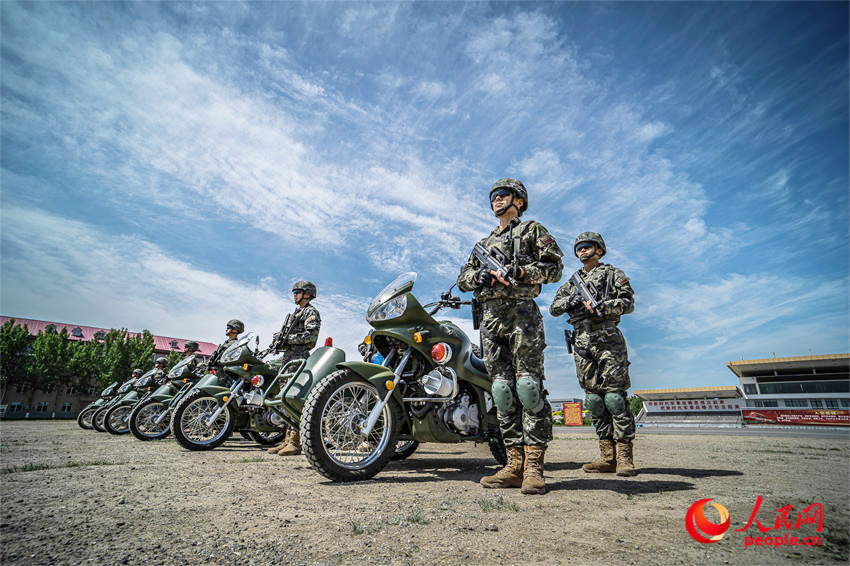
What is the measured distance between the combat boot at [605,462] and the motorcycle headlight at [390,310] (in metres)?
2.54

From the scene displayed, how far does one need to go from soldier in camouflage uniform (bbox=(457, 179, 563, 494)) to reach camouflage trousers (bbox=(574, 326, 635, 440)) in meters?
1.04

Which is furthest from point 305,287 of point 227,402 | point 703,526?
point 703,526

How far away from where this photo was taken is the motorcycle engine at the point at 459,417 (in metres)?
3.50

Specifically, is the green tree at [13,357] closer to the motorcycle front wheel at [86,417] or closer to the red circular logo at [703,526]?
the motorcycle front wheel at [86,417]

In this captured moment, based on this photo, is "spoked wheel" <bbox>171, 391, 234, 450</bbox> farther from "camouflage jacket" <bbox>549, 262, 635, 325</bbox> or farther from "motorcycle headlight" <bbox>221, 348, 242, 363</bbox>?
"camouflage jacket" <bbox>549, 262, 635, 325</bbox>

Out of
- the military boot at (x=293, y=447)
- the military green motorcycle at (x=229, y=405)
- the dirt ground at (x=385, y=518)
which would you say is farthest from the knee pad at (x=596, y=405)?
the military green motorcycle at (x=229, y=405)

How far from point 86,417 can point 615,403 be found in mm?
16679

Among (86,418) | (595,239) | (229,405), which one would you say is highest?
(595,239)

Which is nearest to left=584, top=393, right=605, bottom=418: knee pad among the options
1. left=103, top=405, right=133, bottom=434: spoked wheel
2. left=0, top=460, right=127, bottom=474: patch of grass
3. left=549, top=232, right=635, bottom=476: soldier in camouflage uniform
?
left=549, top=232, right=635, bottom=476: soldier in camouflage uniform

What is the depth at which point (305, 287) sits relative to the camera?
7.07 meters

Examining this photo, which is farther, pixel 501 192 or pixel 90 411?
pixel 90 411

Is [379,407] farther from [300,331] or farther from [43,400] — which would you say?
[43,400]

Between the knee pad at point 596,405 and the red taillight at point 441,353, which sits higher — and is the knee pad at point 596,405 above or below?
below

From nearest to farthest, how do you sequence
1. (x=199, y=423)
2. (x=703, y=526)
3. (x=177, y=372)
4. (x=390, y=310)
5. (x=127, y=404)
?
(x=703, y=526) → (x=390, y=310) → (x=199, y=423) → (x=177, y=372) → (x=127, y=404)
